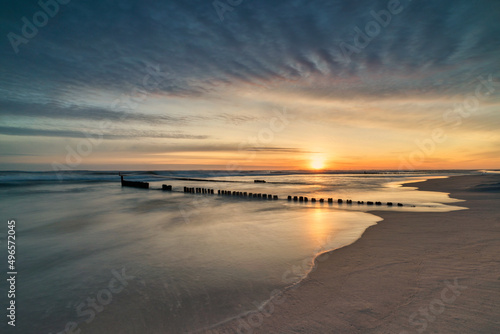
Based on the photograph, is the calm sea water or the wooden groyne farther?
the wooden groyne

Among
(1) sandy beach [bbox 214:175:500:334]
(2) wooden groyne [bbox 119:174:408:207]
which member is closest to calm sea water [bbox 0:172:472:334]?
(1) sandy beach [bbox 214:175:500:334]

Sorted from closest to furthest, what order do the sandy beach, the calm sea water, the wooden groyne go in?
the sandy beach, the calm sea water, the wooden groyne

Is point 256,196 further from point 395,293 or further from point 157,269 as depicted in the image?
point 395,293

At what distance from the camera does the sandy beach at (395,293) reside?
4.22 metres

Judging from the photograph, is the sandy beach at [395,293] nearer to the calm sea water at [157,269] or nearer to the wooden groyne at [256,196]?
the calm sea water at [157,269]

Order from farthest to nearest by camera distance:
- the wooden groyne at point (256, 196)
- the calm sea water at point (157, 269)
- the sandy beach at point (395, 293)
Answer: the wooden groyne at point (256, 196) < the calm sea water at point (157, 269) < the sandy beach at point (395, 293)

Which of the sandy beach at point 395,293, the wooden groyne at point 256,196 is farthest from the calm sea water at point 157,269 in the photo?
the wooden groyne at point 256,196

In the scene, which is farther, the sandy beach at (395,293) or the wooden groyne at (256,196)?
the wooden groyne at (256,196)

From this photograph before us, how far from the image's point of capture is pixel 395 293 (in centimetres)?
518

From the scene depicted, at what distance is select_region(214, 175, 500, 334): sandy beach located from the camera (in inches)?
166

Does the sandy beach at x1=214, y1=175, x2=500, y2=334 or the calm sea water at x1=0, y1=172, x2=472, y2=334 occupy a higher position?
the sandy beach at x1=214, y1=175, x2=500, y2=334

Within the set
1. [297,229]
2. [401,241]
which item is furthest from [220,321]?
[297,229]

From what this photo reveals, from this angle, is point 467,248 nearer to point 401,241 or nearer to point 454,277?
point 401,241

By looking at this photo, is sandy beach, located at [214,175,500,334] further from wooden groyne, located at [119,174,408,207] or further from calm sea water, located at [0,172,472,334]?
wooden groyne, located at [119,174,408,207]
